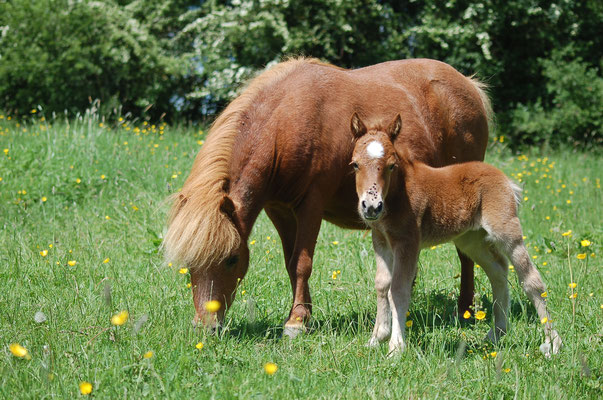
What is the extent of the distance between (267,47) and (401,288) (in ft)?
35.5

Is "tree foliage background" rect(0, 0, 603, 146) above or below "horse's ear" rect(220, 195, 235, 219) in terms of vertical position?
below

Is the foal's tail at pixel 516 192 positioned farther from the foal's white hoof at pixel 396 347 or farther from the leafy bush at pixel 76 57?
the leafy bush at pixel 76 57

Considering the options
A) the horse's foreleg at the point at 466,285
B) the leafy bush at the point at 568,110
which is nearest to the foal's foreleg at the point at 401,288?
the horse's foreleg at the point at 466,285

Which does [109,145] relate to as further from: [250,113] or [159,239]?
[250,113]

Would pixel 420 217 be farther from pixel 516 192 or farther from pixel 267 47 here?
pixel 267 47

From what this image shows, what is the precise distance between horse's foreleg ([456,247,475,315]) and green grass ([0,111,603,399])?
0.15 meters

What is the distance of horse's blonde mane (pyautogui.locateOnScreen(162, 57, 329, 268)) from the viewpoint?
398 centimetres

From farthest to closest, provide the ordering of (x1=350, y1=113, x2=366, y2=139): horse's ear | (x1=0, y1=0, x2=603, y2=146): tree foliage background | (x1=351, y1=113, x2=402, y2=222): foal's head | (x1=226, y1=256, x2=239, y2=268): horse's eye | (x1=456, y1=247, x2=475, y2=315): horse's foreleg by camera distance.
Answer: (x1=0, y1=0, x2=603, y2=146): tree foliage background
(x1=456, y1=247, x2=475, y2=315): horse's foreleg
(x1=226, y1=256, x2=239, y2=268): horse's eye
(x1=350, y1=113, x2=366, y2=139): horse's ear
(x1=351, y1=113, x2=402, y2=222): foal's head

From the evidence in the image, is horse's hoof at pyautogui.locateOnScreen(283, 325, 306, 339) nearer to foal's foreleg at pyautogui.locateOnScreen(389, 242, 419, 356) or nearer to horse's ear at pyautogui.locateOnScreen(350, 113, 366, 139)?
foal's foreleg at pyautogui.locateOnScreen(389, 242, 419, 356)

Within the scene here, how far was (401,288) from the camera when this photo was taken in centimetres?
406

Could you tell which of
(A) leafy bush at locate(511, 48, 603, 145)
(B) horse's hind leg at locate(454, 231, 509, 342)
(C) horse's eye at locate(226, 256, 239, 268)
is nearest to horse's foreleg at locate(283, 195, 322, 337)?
(C) horse's eye at locate(226, 256, 239, 268)

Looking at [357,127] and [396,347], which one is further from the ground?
[357,127]

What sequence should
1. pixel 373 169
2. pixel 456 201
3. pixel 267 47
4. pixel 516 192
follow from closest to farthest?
1. pixel 373 169
2. pixel 456 201
3. pixel 516 192
4. pixel 267 47

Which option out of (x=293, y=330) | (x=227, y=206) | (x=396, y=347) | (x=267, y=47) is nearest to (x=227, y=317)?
(x=293, y=330)
